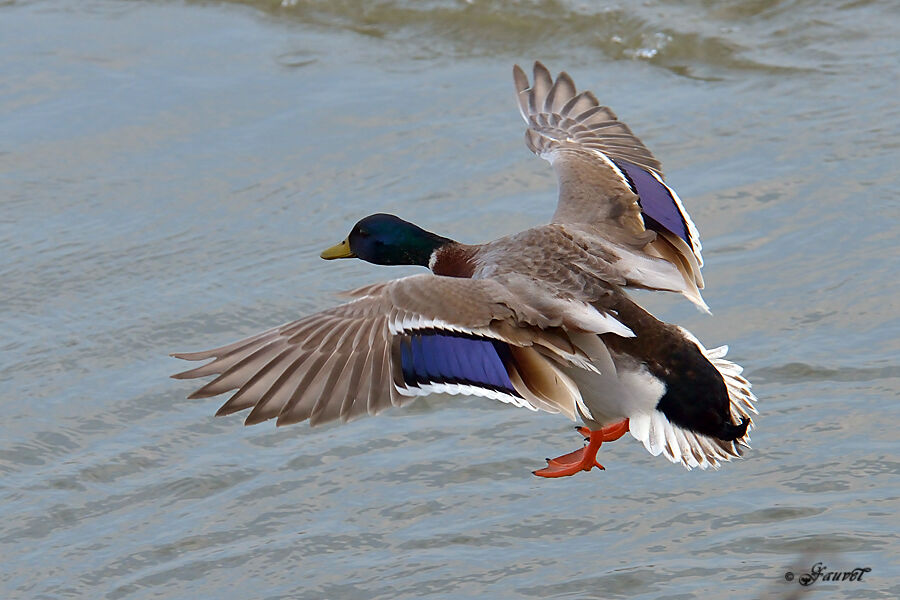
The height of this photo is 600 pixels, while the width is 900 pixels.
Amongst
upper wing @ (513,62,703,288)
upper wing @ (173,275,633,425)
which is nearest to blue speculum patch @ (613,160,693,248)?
upper wing @ (513,62,703,288)

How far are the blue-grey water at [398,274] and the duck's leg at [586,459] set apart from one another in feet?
0.60

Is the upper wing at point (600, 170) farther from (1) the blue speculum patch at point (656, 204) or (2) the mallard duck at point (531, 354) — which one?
(2) the mallard duck at point (531, 354)

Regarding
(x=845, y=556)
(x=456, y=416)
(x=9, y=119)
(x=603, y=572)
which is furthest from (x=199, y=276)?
(x=845, y=556)

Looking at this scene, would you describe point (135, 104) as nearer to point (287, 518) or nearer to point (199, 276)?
point (199, 276)

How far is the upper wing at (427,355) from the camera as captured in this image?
487 centimetres

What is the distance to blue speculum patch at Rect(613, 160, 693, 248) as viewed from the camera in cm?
Answer: 595

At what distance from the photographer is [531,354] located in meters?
5.00

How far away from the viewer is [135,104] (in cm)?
871

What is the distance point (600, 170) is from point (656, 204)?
14.0 inches

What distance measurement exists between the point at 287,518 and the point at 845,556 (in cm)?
204
